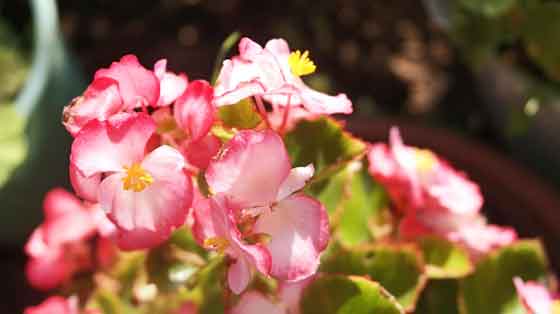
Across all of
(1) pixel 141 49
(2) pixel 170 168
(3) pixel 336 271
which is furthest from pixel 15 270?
(2) pixel 170 168

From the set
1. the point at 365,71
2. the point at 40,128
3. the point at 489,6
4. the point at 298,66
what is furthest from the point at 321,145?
the point at 365,71

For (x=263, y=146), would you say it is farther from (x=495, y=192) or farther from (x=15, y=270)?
(x=15, y=270)

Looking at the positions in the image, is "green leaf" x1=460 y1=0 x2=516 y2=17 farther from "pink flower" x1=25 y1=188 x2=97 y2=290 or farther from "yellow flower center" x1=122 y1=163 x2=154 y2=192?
"yellow flower center" x1=122 y1=163 x2=154 y2=192

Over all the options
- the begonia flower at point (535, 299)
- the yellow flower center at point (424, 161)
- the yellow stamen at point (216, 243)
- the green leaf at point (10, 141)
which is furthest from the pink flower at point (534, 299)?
the green leaf at point (10, 141)

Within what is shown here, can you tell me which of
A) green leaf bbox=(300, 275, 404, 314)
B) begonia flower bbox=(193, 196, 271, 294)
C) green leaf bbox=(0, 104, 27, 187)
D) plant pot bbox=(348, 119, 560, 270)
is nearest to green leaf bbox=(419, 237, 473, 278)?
green leaf bbox=(300, 275, 404, 314)

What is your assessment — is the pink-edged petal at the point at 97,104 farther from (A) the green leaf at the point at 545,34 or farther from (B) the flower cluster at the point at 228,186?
(A) the green leaf at the point at 545,34

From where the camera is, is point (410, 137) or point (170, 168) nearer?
point (170, 168)

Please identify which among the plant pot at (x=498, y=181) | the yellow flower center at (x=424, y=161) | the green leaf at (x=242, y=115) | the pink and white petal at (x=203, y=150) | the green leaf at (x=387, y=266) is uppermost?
the green leaf at (x=242, y=115)
